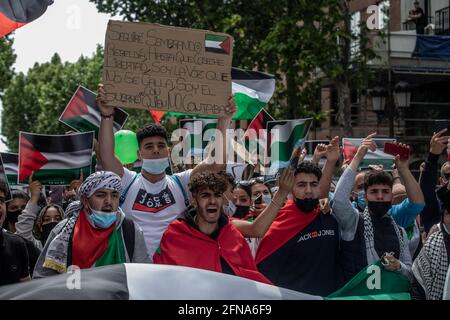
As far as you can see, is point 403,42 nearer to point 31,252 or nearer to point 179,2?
point 179,2

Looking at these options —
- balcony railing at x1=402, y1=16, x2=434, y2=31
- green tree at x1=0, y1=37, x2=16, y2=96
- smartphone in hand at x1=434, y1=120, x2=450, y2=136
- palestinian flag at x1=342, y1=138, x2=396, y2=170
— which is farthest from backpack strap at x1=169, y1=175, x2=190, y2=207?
balcony railing at x1=402, y1=16, x2=434, y2=31

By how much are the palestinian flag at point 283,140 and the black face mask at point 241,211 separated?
1123mm

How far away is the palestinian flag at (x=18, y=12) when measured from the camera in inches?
239

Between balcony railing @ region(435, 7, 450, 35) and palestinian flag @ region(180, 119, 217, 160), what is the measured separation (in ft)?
53.0

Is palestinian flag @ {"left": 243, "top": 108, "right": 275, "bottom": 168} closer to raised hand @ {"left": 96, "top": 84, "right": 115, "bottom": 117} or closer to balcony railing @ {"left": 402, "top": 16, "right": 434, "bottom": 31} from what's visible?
raised hand @ {"left": 96, "top": 84, "right": 115, "bottom": 117}

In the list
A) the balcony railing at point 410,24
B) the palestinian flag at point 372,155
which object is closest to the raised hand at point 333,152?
the palestinian flag at point 372,155

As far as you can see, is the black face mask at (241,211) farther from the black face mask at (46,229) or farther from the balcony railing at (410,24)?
the balcony railing at (410,24)

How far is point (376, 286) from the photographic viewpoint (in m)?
4.67

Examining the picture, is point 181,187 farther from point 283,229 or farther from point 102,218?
point 102,218

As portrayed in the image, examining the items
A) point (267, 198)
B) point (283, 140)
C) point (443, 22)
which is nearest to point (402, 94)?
point (283, 140)

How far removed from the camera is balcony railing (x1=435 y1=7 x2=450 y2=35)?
2459cm

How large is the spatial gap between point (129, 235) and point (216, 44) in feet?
5.61
